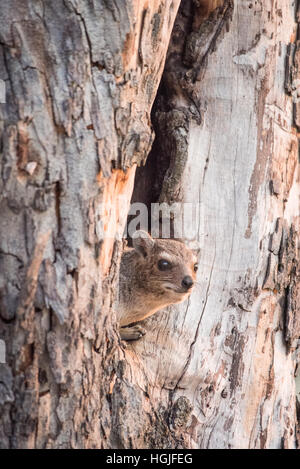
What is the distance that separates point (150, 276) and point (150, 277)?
2cm

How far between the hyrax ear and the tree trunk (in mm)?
379

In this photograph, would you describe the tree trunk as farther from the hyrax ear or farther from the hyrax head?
the hyrax ear

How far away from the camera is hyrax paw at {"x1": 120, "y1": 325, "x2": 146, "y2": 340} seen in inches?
209

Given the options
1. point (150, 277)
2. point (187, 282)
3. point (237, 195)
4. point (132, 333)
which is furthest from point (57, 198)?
point (150, 277)

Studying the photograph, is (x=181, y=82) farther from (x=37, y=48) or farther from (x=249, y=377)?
(x=249, y=377)

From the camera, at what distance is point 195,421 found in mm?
4898

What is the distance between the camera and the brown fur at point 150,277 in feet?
18.1

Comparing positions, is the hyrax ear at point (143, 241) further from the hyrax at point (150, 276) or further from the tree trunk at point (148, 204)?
the tree trunk at point (148, 204)

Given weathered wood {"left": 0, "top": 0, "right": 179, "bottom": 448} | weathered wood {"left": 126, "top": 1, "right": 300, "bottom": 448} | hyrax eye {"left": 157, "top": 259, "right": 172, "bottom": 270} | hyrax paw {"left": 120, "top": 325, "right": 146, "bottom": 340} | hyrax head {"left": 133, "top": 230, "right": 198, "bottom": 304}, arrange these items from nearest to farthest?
weathered wood {"left": 0, "top": 0, "right": 179, "bottom": 448}, weathered wood {"left": 126, "top": 1, "right": 300, "bottom": 448}, hyrax paw {"left": 120, "top": 325, "right": 146, "bottom": 340}, hyrax head {"left": 133, "top": 230, "right": 198, "bottom": 304}, hyrax eye {"left": 157, "top": 259, "right": 172, "bottom": 270}

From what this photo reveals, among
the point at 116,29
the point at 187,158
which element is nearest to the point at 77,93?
the point at 116,29

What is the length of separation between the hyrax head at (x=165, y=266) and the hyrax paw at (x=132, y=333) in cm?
41

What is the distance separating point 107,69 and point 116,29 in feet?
0.93

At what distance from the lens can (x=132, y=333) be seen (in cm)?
534

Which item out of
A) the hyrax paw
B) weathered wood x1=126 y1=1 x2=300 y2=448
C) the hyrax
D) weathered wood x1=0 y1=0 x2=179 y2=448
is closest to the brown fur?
the hyrax
